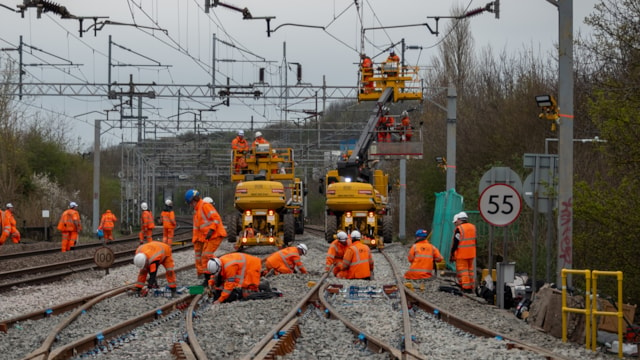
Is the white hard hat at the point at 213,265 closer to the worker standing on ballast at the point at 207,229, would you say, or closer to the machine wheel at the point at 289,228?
the worker standing on ballast at the point at 207,229

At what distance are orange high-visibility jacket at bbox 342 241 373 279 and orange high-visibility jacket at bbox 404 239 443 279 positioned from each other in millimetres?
973

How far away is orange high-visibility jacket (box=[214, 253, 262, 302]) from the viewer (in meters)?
14.9

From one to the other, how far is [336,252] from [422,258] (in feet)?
6.61

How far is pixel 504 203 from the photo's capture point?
49.4 ft

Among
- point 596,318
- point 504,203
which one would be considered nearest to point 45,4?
point 504,203

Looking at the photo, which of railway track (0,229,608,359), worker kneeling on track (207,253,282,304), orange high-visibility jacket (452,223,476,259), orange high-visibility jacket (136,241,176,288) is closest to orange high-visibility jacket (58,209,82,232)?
railway track (0,229,608,359)

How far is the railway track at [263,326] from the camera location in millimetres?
10180

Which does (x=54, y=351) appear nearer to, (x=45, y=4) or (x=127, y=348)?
(x=127, y=348)

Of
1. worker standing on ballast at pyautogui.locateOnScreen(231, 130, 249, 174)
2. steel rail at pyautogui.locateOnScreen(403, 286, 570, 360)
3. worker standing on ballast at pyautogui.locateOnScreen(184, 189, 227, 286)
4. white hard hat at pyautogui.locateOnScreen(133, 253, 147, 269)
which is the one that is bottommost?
steel rail at pyautogui.locateOnScreen(403, 286, 570, 360)

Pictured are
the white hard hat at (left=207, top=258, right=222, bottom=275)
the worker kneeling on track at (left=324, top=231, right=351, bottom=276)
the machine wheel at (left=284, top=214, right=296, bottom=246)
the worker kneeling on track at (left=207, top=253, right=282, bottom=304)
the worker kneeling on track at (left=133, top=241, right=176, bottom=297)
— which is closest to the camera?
the white hard hat at (left=207, top=258, right=222, bottom=275)

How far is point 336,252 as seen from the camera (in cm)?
2006

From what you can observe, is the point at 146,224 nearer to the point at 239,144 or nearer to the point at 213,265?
the point at 239,144

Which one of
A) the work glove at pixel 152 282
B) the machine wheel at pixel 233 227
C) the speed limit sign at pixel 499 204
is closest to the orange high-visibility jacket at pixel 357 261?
the work glove at pixel 152 282

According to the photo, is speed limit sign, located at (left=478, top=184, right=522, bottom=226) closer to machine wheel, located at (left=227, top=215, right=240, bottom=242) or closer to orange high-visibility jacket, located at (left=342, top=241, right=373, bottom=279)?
orange high-visibility jacket, located at (left=342, top=241, right=373, bottom=279)
